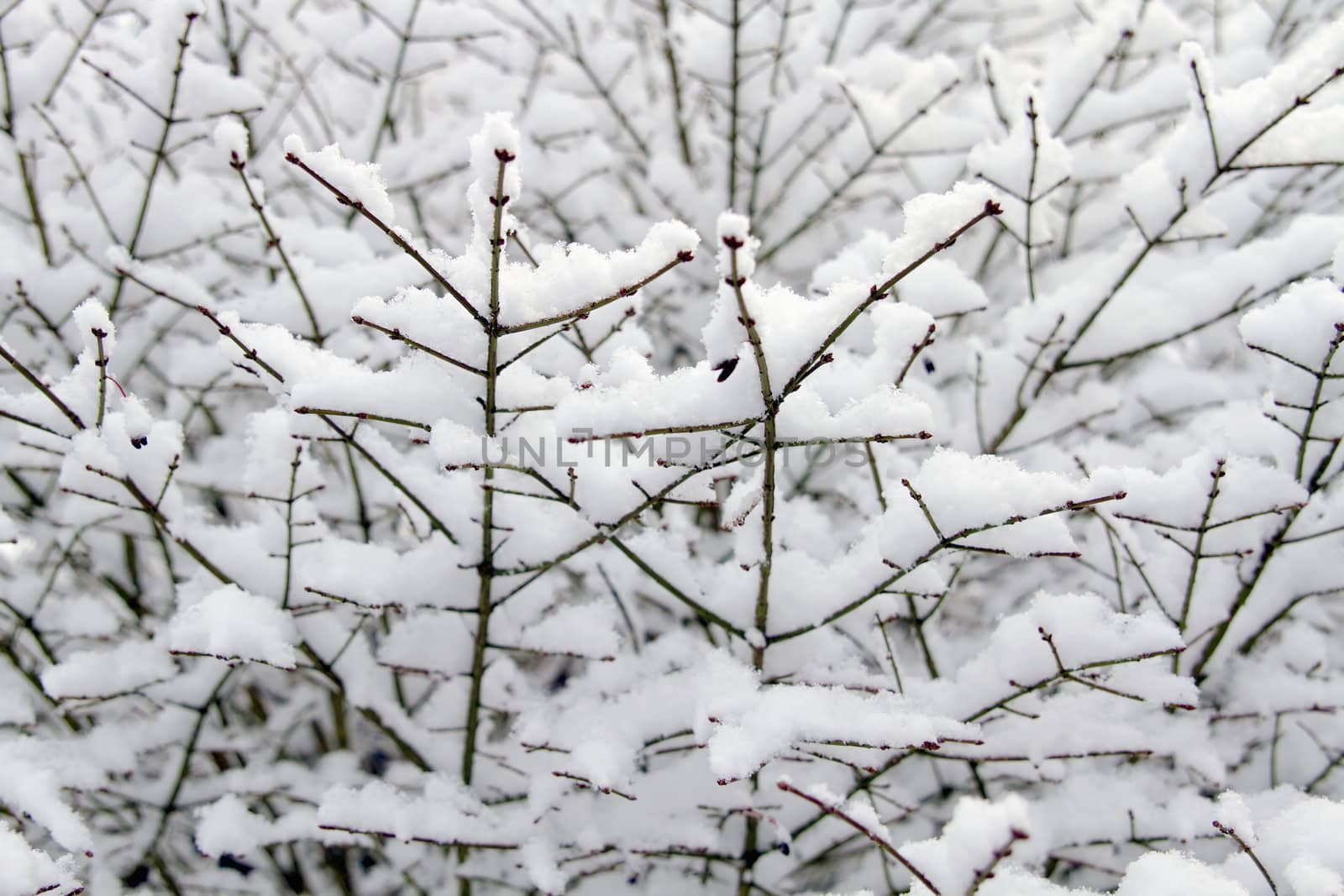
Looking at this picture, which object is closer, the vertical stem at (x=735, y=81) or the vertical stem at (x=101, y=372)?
the vertical stem at (x=101, y=372)

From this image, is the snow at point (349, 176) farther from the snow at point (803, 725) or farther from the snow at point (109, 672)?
the snow at point (109, 672)

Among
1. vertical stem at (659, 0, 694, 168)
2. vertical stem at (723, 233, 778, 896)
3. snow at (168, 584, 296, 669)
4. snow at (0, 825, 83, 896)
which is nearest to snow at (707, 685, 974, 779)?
vertical stem at (723, 233, 778, 896)

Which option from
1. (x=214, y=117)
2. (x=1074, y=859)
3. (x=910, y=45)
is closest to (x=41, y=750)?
(x=214, y=117)

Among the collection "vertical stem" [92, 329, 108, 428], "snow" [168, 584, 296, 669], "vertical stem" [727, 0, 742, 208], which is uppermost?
"vertical stem" [727, 0, 742, 208]

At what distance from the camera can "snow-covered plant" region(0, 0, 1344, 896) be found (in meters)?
1.04

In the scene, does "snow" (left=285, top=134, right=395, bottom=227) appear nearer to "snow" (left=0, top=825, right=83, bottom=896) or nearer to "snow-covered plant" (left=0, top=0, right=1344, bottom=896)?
"snow-covered plant" (left=0, top=0, right=1344, bottom=896)

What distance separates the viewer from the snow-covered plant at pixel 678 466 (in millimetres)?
1045

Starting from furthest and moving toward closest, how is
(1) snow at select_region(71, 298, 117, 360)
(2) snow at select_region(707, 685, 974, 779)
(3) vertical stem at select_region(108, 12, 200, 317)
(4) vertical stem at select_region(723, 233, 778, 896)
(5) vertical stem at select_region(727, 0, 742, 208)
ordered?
(5) vertical stem at select_region(727, 0, 742, 208), (3) vertical stem at select_region(108, 12, 200, 317), (1) snow at select_region(71, 298, 117, 360), (2) snow at select_region(707, 685, 974, 779), (4) vertical stem at select_region(723, 233, 778, 896)

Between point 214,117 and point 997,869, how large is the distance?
1.97m

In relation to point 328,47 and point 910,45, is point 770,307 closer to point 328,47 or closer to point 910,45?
point 328,47

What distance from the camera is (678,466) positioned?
1016mm

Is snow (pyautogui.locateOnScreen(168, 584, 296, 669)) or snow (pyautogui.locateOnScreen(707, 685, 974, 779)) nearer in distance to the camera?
snow (pyautogui.locateOnScreen(707, 685, 974, 779))

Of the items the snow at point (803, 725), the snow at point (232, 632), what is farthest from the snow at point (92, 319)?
the snow at point (803, 725)

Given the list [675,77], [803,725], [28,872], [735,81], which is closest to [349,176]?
[803,725]
